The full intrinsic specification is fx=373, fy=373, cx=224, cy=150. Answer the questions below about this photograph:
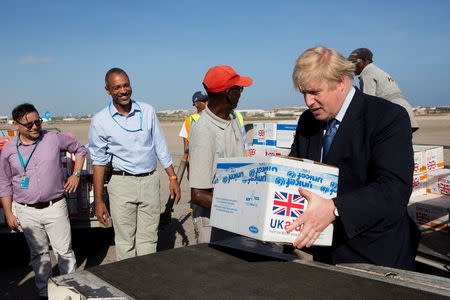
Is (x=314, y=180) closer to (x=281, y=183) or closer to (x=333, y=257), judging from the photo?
(x=281, y=183)

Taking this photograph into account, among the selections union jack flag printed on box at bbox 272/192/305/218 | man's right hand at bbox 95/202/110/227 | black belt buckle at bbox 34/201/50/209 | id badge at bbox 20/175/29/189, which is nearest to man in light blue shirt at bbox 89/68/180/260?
man's right hand at bbox 95/202/110/227

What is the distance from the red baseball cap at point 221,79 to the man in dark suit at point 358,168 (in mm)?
838

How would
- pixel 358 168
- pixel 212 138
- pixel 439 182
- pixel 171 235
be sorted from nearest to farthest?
1. pixel 358 168
2. pixel 212 138
3. pixel 439 182
4. pixel 171 235

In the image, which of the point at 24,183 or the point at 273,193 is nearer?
the point at 273,193

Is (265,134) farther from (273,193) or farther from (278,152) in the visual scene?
(273,193)

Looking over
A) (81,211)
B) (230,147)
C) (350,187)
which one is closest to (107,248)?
(81,211)

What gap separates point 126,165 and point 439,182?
4.08 m

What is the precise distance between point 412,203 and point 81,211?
14.7 ft

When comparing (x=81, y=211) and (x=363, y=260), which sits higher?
(x=363, y=260)

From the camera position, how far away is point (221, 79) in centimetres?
271

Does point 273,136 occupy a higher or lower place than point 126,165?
higher

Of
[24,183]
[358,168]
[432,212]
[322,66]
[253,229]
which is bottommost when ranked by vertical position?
[432,212]

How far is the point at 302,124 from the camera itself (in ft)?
7.61

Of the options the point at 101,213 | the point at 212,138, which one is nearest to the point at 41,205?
the point at 101,213
